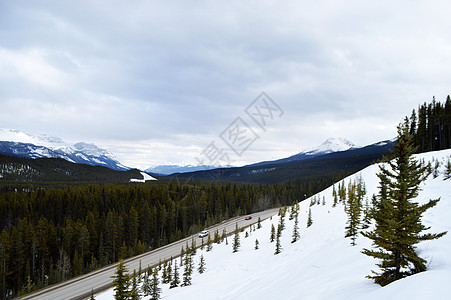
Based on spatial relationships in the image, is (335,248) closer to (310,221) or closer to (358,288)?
(358,288)

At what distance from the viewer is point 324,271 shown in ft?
43.4

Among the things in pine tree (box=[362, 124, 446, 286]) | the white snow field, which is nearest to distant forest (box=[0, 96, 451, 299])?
the white snow field

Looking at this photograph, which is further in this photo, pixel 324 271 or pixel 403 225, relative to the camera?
pixel 324 271

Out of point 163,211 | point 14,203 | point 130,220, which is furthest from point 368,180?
point 14,203

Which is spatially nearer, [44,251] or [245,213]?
[44,251]

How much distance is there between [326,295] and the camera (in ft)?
29.7

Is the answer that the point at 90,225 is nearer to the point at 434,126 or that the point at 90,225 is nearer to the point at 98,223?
the point at 98,223

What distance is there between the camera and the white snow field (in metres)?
6.87

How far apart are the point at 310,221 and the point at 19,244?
5460 cm

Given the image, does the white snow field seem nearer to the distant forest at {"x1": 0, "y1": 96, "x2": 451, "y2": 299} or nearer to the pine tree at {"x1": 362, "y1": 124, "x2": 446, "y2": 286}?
the pine tree at {"x1": 362, "y1": 124, "x2": 446, "y2": 286}

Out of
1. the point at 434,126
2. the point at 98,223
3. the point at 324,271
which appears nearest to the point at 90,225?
the point at 98,223

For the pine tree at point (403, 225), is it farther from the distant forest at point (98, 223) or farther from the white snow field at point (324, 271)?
the distant forest at point (98, 223)

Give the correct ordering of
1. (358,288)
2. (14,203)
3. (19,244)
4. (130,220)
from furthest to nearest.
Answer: (14,203) < (130,220) < (19,244) < (358,288)

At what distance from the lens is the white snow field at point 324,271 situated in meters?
A: 6.87
